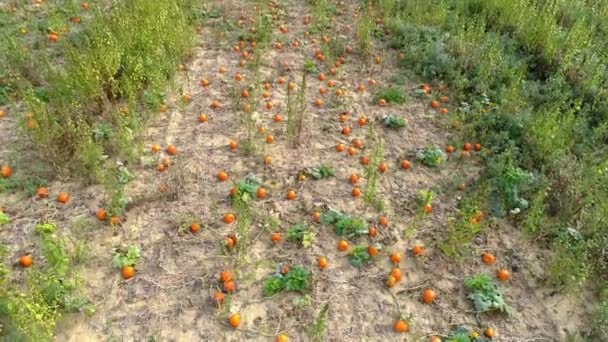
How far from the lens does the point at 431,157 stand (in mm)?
5082

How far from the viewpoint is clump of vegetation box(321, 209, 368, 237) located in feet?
14.0

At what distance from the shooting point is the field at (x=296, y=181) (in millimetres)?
3732

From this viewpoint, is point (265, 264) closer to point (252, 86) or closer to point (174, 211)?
point (174, 211)

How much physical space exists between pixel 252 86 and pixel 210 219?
85.5 inches

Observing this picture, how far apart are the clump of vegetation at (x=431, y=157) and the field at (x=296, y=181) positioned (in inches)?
1.1

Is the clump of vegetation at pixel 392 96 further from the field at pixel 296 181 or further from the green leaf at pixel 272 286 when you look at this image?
the green leaf at pixel 272 286

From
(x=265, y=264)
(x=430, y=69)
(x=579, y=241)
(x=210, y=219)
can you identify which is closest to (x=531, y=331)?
(x=579, y=241)

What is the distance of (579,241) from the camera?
424 centimetres

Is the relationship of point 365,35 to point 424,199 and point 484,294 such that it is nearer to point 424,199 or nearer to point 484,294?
point 424,199

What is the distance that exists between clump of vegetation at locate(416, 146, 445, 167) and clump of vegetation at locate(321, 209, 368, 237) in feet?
4.03

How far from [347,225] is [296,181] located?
31.1 inches

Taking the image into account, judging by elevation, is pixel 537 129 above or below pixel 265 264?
above


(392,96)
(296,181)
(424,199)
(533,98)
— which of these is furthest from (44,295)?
(533,98)

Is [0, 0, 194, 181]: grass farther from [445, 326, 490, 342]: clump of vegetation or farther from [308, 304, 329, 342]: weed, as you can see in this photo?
[445, 326, 490, 342]: clump of vegetation
